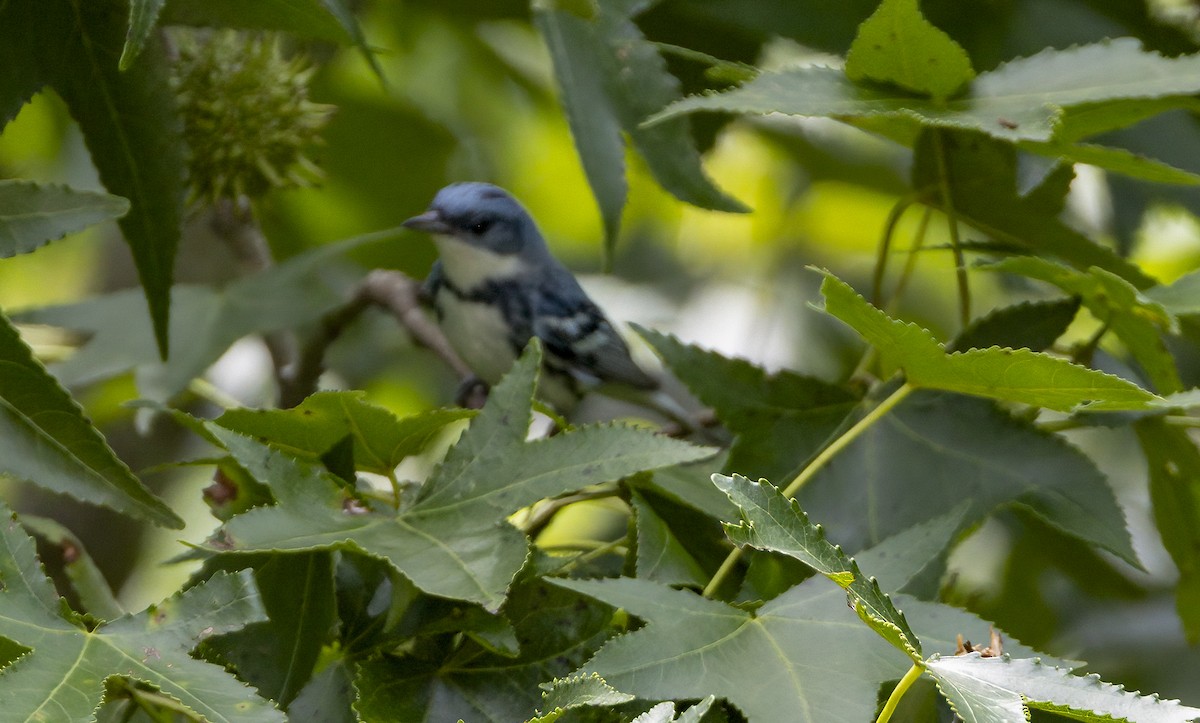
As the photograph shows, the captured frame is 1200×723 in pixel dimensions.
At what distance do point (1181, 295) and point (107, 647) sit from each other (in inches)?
42.3

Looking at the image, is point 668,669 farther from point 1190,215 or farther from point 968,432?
point 1190,215

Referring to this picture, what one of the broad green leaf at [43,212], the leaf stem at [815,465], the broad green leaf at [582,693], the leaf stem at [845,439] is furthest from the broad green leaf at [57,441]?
the leaf stem at [845,439]

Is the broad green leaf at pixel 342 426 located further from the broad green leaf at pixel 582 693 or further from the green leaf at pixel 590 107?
the green leaf at pixel 590 107

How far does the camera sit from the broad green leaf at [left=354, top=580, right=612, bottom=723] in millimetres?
942

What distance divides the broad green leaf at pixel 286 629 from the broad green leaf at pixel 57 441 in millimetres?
97

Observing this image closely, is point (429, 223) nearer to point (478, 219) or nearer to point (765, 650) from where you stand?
point (478, 219)

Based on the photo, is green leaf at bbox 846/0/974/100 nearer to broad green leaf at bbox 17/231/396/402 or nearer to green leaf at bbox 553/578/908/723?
green leaf at bbox 553/578/908/723

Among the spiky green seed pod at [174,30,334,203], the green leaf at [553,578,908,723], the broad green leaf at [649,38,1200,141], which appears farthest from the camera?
the spiky green seed pod at [174,30,334,203]

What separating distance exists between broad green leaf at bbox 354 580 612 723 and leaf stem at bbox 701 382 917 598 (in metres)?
0.11

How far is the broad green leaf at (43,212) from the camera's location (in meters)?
1.01

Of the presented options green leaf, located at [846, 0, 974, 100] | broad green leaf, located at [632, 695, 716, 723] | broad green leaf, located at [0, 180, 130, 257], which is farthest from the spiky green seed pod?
broad green leaf, located at [632, 695, 716, 723]

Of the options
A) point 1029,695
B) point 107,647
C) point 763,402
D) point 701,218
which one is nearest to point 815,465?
point 763,402

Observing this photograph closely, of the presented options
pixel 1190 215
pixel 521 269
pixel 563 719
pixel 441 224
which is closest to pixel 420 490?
pixel 563 719

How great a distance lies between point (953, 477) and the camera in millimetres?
1306
